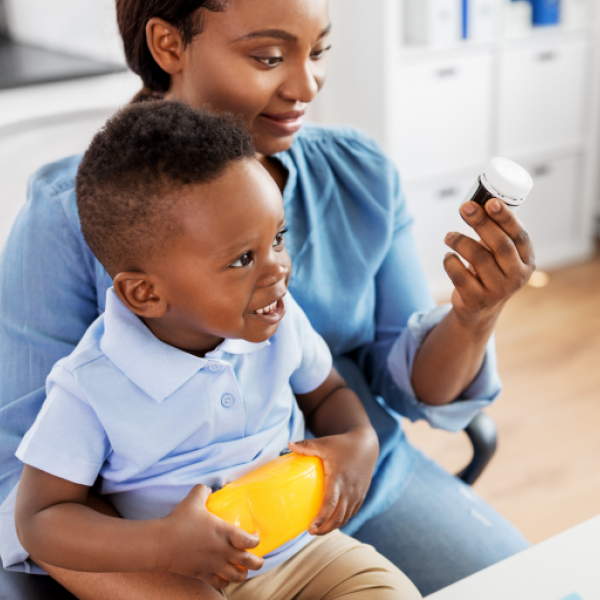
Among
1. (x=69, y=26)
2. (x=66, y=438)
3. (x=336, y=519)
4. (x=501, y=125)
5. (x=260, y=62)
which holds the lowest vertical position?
(x=501, y=125)

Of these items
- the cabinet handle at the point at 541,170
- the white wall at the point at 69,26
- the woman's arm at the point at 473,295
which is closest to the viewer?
the woman's arm at the point at 473,295

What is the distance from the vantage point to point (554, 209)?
3367mm

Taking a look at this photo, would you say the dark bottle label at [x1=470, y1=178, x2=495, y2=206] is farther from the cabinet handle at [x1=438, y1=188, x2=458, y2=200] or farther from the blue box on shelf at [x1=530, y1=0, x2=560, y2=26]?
the blue box on shelf at [x1=530, y1=0, x2=560, y2=26]

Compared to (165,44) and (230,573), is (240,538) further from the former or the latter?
(165,44)

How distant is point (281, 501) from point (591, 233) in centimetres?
323

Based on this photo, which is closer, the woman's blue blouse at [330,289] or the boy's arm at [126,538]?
the boy's arm at [126,538]

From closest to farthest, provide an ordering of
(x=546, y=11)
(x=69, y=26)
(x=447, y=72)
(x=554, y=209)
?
(x=69, y=26), (x=447, y=72), (x=546, y=11), (x=554, y=209)

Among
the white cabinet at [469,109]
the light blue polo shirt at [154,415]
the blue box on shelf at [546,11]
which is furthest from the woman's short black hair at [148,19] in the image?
the blue box on shelf at [546,11]

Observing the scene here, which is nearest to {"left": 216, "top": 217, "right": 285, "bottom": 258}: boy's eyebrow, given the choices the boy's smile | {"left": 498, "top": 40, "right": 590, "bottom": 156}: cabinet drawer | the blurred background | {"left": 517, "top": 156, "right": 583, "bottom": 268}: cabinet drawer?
the boy's smile

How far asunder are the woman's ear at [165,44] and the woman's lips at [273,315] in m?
0.40

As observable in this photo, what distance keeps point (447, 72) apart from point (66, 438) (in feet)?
8.13

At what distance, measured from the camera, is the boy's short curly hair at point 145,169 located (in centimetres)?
74

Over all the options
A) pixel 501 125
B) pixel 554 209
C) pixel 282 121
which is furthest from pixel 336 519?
pixel 554 209

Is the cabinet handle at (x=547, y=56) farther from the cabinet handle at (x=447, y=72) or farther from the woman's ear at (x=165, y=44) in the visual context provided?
the woman's ear at (x=165, y=44)
